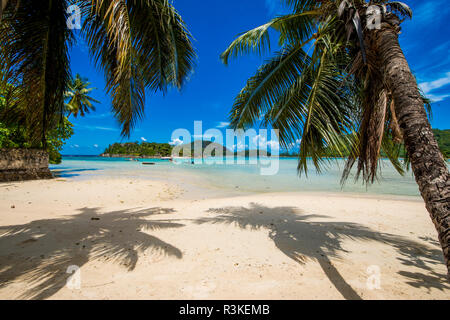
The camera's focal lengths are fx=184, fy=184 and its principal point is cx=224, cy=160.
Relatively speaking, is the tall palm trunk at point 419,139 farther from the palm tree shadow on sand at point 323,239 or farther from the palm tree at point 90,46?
the palm tree at point 90,46

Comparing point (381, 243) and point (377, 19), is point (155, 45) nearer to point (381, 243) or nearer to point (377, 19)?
point (377, 19)

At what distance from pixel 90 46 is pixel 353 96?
4635 mm

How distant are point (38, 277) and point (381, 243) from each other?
5.29 meters

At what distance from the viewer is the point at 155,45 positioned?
362cm

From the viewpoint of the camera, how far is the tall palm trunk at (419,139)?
56.5 inches

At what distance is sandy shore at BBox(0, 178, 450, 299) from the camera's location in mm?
2025

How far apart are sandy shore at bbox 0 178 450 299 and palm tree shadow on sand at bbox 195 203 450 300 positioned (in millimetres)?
20

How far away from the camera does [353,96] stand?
284cm

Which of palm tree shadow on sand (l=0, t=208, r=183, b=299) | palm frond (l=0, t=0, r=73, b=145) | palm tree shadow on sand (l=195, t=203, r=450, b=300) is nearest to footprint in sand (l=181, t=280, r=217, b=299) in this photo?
palm tree shadow on sand (l=0, t=208, r=183, b=299)

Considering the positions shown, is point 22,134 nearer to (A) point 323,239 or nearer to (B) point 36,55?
(B) point 36,55

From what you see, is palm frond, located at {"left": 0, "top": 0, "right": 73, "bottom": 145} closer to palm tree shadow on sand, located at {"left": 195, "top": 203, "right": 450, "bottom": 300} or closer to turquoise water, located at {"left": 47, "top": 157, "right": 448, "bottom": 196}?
palm tree shadow on sand, located at {"left": 195, "top": 203, "right": 450, "bottom": 300}

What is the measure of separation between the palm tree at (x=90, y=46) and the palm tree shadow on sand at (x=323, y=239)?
11.0 feet

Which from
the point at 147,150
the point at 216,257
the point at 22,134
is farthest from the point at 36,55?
the point at 147,150
